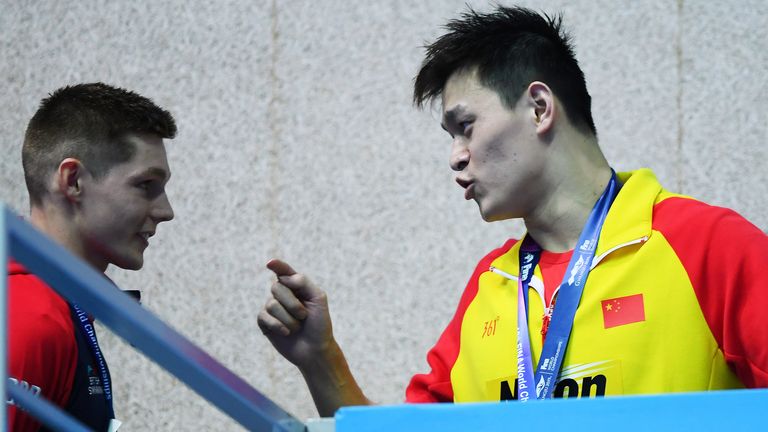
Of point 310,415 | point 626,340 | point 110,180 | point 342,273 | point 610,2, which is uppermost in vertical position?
point 610,2

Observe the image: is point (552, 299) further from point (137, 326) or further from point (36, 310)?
point (137, 326)

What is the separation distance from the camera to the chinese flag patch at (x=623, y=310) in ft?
4.90

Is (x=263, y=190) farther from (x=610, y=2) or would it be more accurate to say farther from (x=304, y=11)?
(x=610, y=2)

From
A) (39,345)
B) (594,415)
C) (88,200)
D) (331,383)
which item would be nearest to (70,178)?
(88,200)

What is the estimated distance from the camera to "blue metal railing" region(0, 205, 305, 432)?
743mm

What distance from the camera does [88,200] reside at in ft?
6.18

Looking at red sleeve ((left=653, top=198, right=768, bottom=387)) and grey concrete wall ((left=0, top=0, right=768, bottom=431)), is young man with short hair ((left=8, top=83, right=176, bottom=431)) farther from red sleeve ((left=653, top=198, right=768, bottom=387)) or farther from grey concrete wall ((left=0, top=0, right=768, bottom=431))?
red sleeve ((left=653, top=198, right=768, bottom=387))

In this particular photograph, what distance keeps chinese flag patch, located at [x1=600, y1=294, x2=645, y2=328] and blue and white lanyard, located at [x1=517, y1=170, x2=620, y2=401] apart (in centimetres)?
5

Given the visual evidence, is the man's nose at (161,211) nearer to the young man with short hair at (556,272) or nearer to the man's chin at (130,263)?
the man's chin at (130,263)

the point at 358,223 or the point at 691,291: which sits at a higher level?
the point at 358,223

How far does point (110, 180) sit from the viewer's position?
75.6 inches

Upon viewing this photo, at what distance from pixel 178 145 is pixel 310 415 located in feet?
2.85

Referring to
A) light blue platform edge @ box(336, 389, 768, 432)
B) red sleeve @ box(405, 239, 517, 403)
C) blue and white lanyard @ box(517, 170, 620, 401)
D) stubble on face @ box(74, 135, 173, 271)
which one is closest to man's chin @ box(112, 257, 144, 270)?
stubble on face @ box(74, 135, 173, 271)

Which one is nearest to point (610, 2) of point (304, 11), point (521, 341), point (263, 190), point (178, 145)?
point (304, 11)
